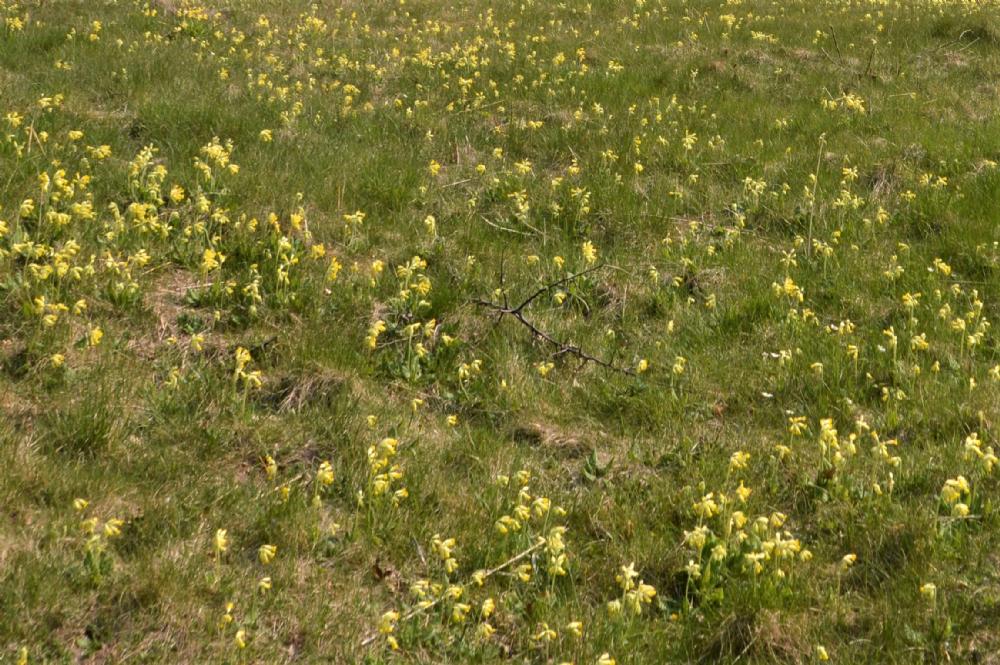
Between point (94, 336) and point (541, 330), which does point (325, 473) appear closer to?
point (94, 336)

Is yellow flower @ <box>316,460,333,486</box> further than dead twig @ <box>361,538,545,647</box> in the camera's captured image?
Yes

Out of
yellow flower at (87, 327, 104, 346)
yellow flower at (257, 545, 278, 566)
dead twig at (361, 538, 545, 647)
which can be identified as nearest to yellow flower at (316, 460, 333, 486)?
yellow flower at (257, 545, 278, 566)

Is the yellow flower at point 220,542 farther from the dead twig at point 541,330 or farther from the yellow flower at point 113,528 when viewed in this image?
the dead twig at point 541,330

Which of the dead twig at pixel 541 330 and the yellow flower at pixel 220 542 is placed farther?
the dead twig at pixel 541 330

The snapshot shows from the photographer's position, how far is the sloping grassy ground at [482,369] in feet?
14.9

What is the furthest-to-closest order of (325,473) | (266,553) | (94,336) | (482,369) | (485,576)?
(482,369) → (94,336) → (325,473) → (485,576) → (266,553)

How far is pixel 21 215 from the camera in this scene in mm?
6930

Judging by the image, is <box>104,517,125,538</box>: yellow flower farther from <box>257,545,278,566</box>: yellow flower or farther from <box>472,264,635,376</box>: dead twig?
<box>472,264,635,376</box>: dead twig

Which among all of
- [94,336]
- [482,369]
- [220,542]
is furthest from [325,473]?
[482,369]

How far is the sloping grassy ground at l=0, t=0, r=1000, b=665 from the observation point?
4543 millimetres

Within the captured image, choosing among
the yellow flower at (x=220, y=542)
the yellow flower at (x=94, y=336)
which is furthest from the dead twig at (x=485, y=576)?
the yellow flower at (x=94, y=336)

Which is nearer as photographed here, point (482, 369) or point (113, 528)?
point (113, 528)

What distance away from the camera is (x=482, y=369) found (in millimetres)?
6652

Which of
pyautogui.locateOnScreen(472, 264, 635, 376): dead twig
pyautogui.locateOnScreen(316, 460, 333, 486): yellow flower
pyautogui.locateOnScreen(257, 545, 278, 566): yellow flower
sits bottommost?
pyautogui.locateOnScreen(472, 264, 635, 376): dead twig
